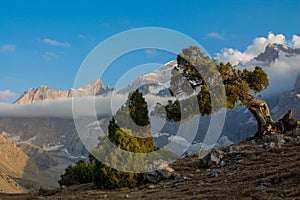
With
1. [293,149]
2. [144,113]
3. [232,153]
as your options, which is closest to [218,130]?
[232,153]

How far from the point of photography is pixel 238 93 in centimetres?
4775

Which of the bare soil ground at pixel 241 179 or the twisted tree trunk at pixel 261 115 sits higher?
the twisted tree trunk at pixel 261 115

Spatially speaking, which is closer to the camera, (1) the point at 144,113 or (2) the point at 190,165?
(2) the point at 190,165

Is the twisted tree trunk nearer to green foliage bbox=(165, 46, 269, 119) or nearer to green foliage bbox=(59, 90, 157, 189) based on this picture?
green foliage bbox=(165, 46, 269, 119)

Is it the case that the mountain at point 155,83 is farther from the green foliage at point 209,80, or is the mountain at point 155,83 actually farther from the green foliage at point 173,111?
the green foliage at point 173,111

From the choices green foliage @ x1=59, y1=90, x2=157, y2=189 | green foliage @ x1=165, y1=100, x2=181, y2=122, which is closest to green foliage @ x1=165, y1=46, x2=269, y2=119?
green foliage @ x1=165, y1=100, x2=181, y2=122

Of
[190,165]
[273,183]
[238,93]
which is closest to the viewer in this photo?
[273,183]

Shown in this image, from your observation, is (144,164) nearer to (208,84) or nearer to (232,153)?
(232,153)

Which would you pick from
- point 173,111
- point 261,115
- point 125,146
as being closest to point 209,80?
point 173,111

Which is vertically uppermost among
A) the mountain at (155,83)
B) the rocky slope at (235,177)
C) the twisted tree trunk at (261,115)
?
the mountain at (155,83)

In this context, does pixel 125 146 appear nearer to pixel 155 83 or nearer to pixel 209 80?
pixel 155 83

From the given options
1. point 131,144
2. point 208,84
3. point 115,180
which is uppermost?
point 208,84

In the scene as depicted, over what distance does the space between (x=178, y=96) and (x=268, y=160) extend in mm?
20970

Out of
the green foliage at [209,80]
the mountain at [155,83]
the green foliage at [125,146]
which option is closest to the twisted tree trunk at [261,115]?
the green foliage at [209,80]
